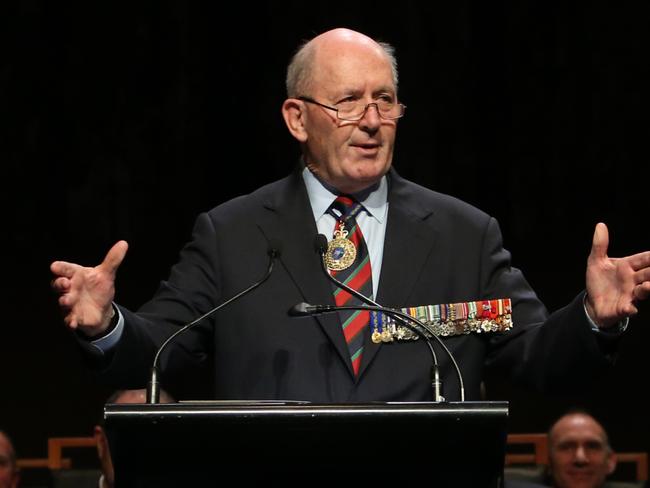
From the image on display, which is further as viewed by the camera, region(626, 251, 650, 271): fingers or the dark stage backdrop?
the dark stage backdrop

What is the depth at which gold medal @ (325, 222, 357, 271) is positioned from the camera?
7.58 ft

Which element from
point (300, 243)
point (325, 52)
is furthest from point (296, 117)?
point (300, 243)

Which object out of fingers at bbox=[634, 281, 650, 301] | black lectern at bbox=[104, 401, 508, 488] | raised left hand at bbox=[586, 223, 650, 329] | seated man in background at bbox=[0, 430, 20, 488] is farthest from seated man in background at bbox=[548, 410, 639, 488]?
black lectern at bbox=[104, 401, 508, 488]

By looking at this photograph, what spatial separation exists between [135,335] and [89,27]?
2797 millimetres

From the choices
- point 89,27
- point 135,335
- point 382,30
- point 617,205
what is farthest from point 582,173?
point 135,335

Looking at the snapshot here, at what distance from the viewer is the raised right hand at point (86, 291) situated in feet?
6.29

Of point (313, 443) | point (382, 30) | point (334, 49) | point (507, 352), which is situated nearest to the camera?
point (313, 443)

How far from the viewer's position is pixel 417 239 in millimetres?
2355

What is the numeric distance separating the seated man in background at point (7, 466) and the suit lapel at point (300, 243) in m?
2.10

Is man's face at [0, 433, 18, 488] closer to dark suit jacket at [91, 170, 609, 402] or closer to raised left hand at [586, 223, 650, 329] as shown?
dark suit jacket at [91, 170, 609, 402]

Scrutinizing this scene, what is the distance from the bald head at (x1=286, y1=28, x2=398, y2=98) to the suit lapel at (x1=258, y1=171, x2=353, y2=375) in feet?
0.63

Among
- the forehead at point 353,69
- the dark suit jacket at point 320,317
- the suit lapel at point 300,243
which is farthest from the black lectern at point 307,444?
the forehead at point 353,69

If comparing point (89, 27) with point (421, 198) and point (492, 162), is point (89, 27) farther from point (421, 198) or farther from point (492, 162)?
point (421, 198)

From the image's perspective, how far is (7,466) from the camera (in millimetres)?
4133
